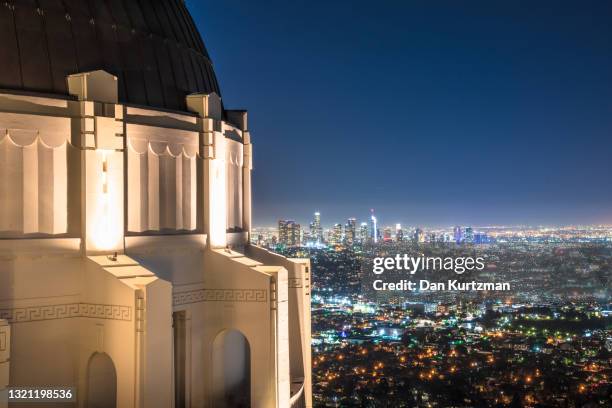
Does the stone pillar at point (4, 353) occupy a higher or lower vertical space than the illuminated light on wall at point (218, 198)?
lower

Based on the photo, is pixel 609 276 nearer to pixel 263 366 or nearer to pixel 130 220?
pixel 263 366

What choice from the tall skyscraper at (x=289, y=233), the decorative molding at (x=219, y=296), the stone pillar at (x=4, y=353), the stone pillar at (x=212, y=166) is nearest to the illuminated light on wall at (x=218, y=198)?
the stone pillar at (x=212, y=166)

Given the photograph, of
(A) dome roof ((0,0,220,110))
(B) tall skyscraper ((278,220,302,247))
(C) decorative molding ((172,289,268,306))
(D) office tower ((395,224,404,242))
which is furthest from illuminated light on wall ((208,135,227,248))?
(D) office tower ((395,224,404,242))

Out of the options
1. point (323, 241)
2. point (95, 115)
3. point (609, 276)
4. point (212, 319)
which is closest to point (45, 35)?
point (95, 115)

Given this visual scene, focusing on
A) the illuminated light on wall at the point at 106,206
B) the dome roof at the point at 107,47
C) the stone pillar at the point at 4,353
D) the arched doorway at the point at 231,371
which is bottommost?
the arched doorway at the point at 231,371

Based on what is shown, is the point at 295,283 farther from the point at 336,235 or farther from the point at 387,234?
the point at 336,235

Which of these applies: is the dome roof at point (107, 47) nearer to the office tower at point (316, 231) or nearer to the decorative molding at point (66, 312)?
the decorative molding at point (66, 312)
